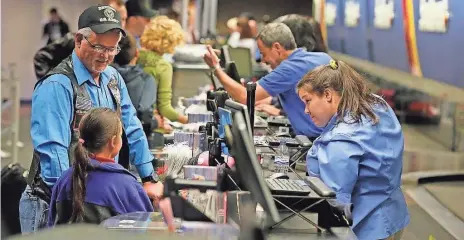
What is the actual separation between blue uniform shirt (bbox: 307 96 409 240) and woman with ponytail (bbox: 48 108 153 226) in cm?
73

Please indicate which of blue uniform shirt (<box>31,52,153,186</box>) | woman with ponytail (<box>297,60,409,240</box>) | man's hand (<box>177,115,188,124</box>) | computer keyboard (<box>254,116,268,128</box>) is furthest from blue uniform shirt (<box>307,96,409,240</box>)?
man's hand (<box>177,115,188,124</box>)

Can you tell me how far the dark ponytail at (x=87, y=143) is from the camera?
3.33 meters

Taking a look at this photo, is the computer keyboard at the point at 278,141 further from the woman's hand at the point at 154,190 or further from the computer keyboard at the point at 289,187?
the computer keyboard at the point at 289,187

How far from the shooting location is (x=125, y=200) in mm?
3336

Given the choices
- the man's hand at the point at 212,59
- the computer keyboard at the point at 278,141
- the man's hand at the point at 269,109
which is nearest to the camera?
the computer keyboard at the point at 278,141

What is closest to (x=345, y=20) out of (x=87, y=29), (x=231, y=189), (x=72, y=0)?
(x=72, y=0)

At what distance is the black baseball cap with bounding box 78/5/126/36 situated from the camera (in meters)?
3.81

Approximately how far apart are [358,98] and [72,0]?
34.1 ft

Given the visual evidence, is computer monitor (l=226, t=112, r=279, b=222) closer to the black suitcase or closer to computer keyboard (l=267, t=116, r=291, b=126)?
the black suitcase

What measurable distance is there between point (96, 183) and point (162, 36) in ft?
10.0

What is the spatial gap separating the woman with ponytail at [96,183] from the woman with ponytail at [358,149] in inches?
29.2

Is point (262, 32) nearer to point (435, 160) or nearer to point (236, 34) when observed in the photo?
point (435, 160)

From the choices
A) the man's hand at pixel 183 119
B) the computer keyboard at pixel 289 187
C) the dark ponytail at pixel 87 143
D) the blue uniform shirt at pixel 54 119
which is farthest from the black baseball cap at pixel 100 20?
the man's hand at pixel 183 119

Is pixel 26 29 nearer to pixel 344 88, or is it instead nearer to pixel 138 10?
pixel 138 10
